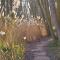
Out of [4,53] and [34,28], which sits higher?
[34,28]

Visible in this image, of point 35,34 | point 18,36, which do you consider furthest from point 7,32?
point 35,34

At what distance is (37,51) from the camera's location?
4.36 m

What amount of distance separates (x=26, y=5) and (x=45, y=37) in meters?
2.95

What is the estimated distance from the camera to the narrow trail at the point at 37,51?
4.27m

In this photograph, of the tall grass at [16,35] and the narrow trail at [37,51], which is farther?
the tall grass at [16,35]

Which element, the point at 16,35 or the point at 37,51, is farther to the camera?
the point at 16,35

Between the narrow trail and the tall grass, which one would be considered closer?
the narrow trail

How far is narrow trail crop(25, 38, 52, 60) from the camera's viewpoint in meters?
4.27

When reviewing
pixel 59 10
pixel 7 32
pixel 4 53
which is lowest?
pixel 4 53

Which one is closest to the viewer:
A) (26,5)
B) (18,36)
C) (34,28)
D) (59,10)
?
(59,10)

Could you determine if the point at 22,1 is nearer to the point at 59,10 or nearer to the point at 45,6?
the point at 45,6

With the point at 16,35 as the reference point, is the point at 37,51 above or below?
below

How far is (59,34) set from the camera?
4285mm

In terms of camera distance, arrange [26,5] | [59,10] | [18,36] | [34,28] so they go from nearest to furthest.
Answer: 1. [59,10]
2. [18,36]
3. [34,28]
4. [26,5]
